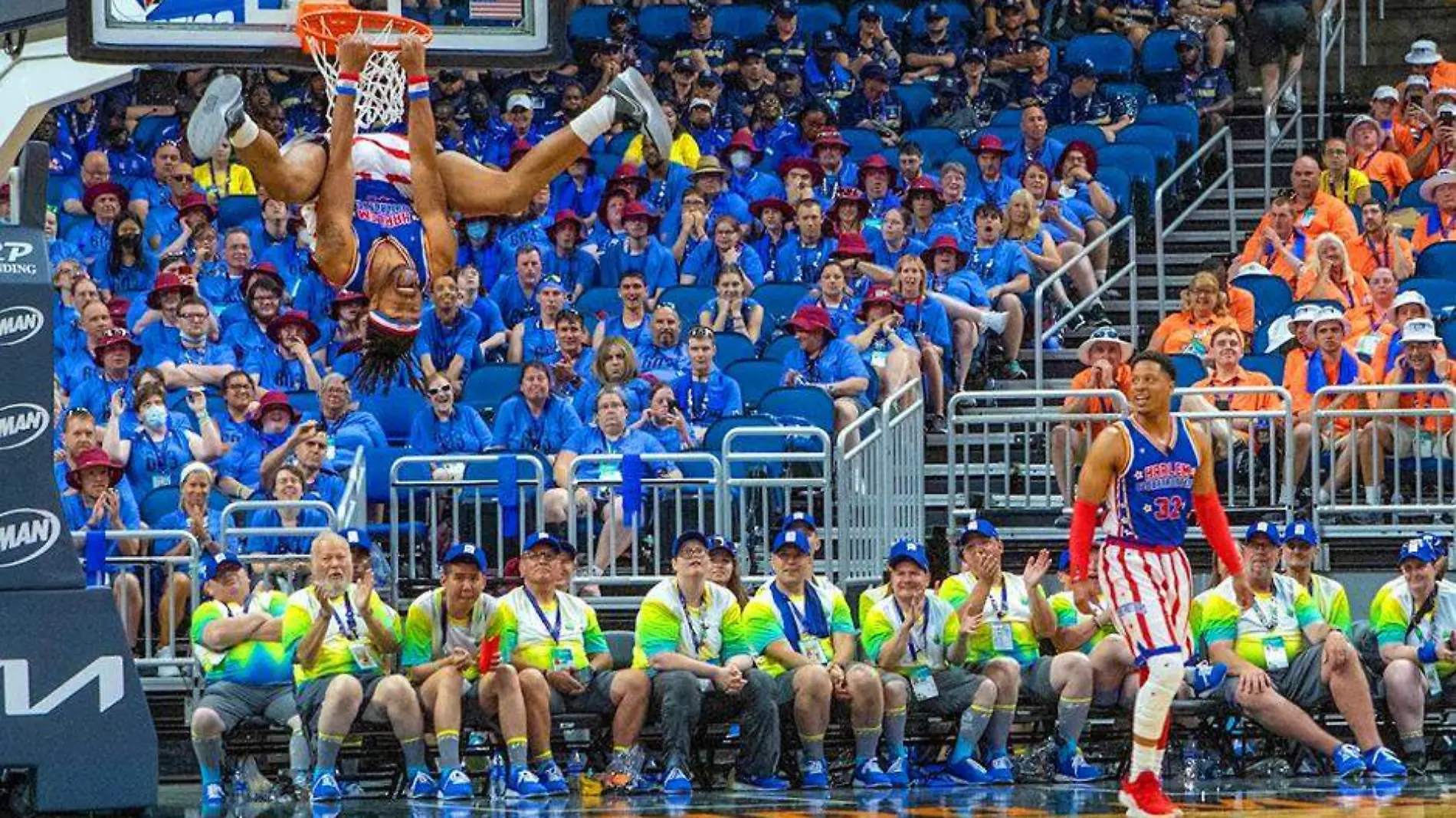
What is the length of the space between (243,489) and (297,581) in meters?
1.06

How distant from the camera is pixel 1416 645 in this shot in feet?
52.6

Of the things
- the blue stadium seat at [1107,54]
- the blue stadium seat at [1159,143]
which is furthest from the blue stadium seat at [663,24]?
the blue stadium seat at [1159,143]

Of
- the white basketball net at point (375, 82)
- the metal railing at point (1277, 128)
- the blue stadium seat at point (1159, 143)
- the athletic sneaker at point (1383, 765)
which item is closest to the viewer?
the white basketball net at point (375, 82)

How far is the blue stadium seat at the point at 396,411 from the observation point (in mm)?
18844

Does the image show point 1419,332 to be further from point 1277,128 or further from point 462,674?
point 1277,128

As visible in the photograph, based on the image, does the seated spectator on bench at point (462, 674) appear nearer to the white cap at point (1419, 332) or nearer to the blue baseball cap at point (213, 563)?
the blue baseball cap at point (213, 563)

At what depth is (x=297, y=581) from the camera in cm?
1667

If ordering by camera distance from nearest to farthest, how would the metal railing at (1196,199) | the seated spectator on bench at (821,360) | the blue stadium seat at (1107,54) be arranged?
the seated spectator on bench at (821,360) < the metal railing at (1196,199) < the blue stadium seat at (1107,54)

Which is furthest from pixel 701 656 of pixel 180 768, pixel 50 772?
pixel 50 772

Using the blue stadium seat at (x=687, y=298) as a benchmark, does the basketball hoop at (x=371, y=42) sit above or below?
above

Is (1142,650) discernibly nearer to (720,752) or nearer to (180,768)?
(720,752)

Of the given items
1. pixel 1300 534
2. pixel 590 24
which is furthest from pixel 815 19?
pixel 1300 534

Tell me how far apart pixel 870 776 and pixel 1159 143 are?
8.46 meters

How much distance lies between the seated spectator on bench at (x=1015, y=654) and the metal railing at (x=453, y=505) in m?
2.57
